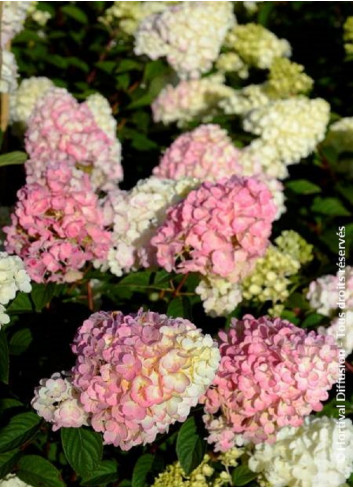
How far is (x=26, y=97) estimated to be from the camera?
3111mm

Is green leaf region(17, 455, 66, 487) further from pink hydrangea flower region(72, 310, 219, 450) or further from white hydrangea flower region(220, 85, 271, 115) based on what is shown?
white hydrangea flower region(220, 85, 271, 115)

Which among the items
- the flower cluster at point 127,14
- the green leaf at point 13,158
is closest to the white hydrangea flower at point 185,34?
the flower cluster at point 127,14

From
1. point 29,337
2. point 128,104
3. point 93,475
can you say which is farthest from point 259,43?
point 93,475

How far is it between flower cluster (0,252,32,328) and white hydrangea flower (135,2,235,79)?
1.58 metres

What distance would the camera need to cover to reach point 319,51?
4.27 m

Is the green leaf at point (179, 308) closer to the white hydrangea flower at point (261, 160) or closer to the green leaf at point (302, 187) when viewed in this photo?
the white hydrangea flower at point (261, 160)

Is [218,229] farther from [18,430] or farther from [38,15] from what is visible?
[38,15]

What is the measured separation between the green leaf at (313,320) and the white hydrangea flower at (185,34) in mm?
1260

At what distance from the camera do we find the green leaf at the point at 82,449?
176 centimetres

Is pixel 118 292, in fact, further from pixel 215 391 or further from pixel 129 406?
pixel 129 406

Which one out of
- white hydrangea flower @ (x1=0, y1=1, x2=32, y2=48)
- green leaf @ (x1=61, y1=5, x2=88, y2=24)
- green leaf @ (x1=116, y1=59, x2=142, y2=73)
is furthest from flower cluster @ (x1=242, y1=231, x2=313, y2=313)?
green leaf @ (x1=61, y1=5, x2=88, y2=24)

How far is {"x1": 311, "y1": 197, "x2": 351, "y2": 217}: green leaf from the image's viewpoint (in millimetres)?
3059

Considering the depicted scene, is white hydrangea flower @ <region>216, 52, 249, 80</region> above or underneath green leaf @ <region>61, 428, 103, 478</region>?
above

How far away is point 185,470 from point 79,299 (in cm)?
67
